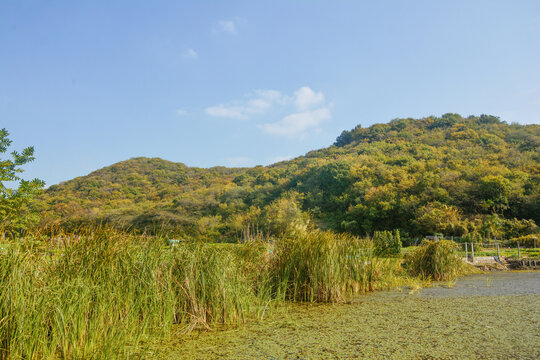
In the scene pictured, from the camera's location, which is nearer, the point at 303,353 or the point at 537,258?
the point at 303,353

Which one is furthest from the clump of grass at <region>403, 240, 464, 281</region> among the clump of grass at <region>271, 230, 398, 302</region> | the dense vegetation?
the dense vegetation

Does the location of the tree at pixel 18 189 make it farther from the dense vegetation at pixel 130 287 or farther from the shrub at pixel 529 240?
the shrub at pixel 529 240

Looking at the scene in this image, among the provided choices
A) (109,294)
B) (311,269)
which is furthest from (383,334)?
(109,294)

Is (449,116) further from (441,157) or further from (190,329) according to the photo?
(190,329)

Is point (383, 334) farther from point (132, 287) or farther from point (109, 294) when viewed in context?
point (109, 294)

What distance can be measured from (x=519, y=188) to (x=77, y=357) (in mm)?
27102

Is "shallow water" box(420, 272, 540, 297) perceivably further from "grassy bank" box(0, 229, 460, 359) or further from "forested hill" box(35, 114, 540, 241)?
"forested hill" box(35, 114, 540, 241)

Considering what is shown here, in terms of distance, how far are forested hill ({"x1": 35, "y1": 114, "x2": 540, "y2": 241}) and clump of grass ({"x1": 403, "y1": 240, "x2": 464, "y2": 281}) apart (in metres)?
5.93

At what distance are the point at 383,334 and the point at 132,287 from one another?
2.67 m

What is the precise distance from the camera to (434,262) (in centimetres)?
906

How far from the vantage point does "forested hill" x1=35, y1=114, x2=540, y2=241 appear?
2359 centimetres

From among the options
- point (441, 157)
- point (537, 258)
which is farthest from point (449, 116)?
point (537, 258)

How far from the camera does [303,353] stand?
11.4 ft

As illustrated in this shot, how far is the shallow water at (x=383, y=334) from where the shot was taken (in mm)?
3447
